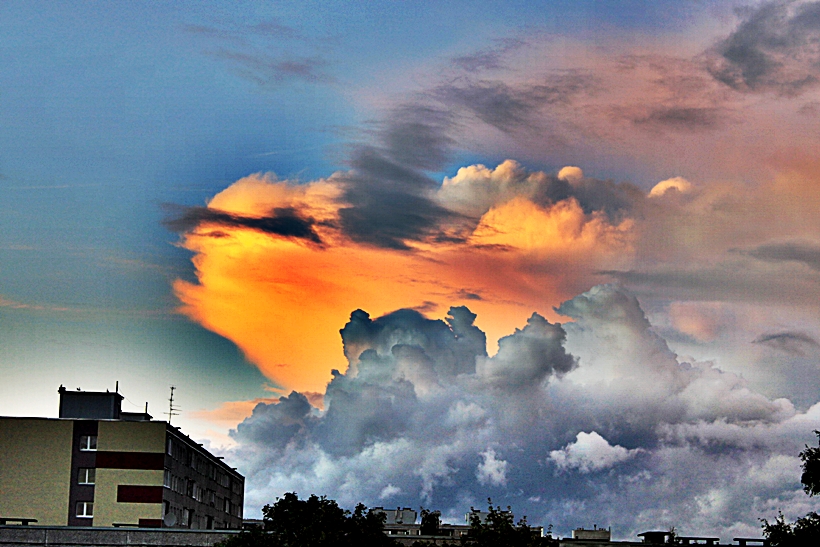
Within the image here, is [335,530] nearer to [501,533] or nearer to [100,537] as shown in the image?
[501,533]

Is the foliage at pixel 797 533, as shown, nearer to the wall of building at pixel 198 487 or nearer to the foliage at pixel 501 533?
the foliage at pixel 501 533

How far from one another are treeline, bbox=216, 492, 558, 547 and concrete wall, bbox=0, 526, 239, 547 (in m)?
12.4

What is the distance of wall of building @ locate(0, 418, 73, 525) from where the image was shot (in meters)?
113

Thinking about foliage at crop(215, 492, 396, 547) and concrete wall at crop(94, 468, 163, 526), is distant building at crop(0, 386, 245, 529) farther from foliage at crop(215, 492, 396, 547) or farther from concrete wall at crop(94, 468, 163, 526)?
foliage at crop(215, 492, 396, 547)

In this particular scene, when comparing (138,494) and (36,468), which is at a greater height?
(36,468)

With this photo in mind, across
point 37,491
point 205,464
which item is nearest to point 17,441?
point 37,491

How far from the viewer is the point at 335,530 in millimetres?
67812

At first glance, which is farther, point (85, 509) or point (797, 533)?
point (85, 509)

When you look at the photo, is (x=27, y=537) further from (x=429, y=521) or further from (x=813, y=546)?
(x=429, y=521)

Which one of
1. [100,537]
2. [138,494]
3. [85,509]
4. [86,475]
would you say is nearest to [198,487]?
[138,494]

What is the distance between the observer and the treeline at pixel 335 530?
216ft

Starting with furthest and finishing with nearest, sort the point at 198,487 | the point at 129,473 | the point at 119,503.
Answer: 1. the point at 198,487
2. the point at 129,473
3. the point at 119,503

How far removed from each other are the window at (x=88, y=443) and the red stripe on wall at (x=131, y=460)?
37.9 inches

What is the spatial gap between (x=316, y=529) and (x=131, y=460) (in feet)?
172
